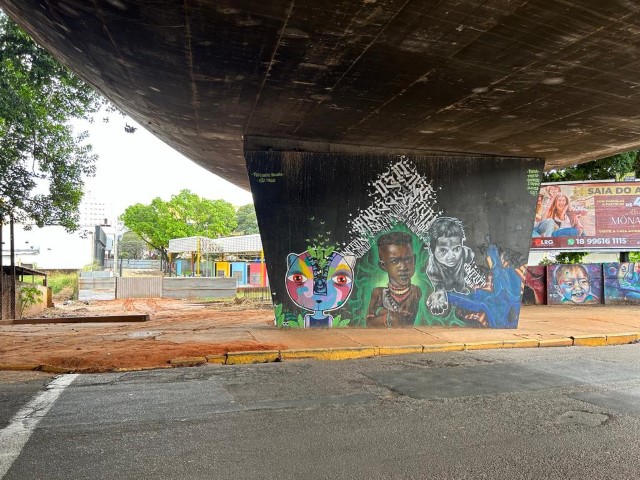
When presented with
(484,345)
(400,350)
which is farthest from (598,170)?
(400,350)

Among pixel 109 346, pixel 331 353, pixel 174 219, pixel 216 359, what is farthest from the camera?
pixel 174 219

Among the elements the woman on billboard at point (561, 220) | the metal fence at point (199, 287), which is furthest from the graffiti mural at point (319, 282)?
the metal fence at point (199, 287)

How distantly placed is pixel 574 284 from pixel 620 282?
1.57 metres

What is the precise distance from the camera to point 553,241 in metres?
17.2

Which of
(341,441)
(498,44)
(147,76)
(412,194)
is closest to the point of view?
(341,441)

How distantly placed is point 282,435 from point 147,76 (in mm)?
5246

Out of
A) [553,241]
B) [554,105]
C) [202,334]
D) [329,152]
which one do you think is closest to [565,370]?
[554,105]

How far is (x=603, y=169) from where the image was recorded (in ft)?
63.0

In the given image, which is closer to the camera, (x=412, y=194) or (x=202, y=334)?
(x=202, y=334)

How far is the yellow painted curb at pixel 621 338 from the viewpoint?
35.8ft

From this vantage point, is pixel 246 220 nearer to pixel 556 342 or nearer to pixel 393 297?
pixel 393 297

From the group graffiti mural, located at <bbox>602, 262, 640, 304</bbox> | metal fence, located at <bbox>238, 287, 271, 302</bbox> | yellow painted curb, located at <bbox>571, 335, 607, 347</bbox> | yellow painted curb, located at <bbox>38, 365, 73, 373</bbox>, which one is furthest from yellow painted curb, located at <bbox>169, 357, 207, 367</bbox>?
metal fence, located at <bbox>238, 287, 271, 302</bbox>

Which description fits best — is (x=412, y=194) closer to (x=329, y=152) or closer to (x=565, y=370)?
(x=329, y=152)

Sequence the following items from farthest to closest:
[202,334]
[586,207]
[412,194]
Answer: [586,207], [412,194], [202,334]
